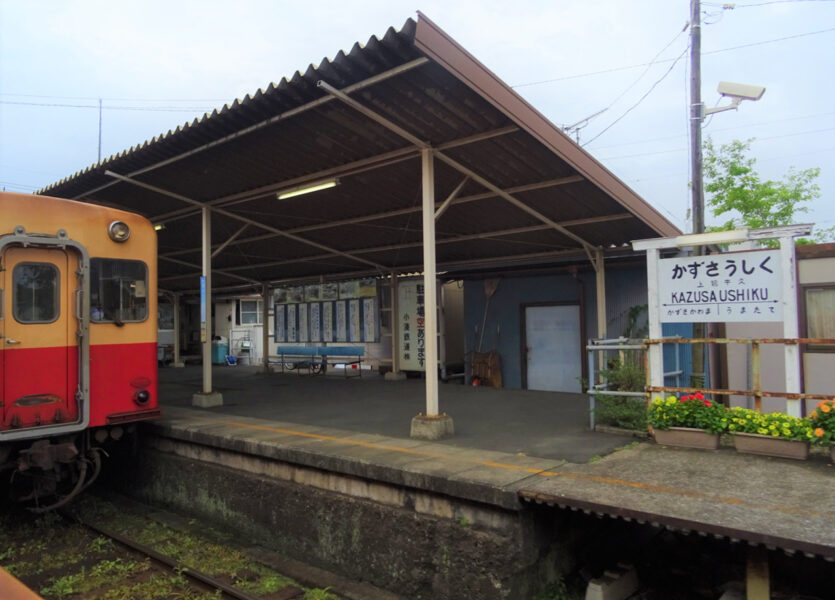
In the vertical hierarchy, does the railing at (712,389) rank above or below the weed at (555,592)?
above

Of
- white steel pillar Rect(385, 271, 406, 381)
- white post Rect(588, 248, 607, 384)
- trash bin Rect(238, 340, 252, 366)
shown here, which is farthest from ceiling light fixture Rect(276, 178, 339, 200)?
trash bin Rect(238, 340, 252, 366)

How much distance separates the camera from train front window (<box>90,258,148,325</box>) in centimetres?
638

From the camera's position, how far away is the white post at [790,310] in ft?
17.4

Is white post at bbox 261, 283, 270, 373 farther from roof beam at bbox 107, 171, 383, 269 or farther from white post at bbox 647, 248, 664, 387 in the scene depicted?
white post at bbox 647, 248, 664, 387

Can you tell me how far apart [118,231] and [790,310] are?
281 inches

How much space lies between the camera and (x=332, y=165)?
25.6ft

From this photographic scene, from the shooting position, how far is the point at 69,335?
609 cm

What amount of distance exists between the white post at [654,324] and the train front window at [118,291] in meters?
5.88

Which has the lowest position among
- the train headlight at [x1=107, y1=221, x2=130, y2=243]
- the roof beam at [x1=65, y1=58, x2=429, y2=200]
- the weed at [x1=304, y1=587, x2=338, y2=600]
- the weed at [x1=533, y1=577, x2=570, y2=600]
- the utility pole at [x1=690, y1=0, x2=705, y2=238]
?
the weed at [x1=304, y1=587, x2=338, y2=600]

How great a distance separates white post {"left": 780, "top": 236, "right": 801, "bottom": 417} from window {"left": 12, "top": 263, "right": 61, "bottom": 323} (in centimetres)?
734

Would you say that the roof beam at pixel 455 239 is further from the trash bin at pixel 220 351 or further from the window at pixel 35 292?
the trash bin at pixel 220 351

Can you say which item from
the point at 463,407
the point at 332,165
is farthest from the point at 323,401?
→ the point at 332,165

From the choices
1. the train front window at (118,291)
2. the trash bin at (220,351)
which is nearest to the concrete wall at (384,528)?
the train front window at (118,291)

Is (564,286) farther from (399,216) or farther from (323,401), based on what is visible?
(323,401)
